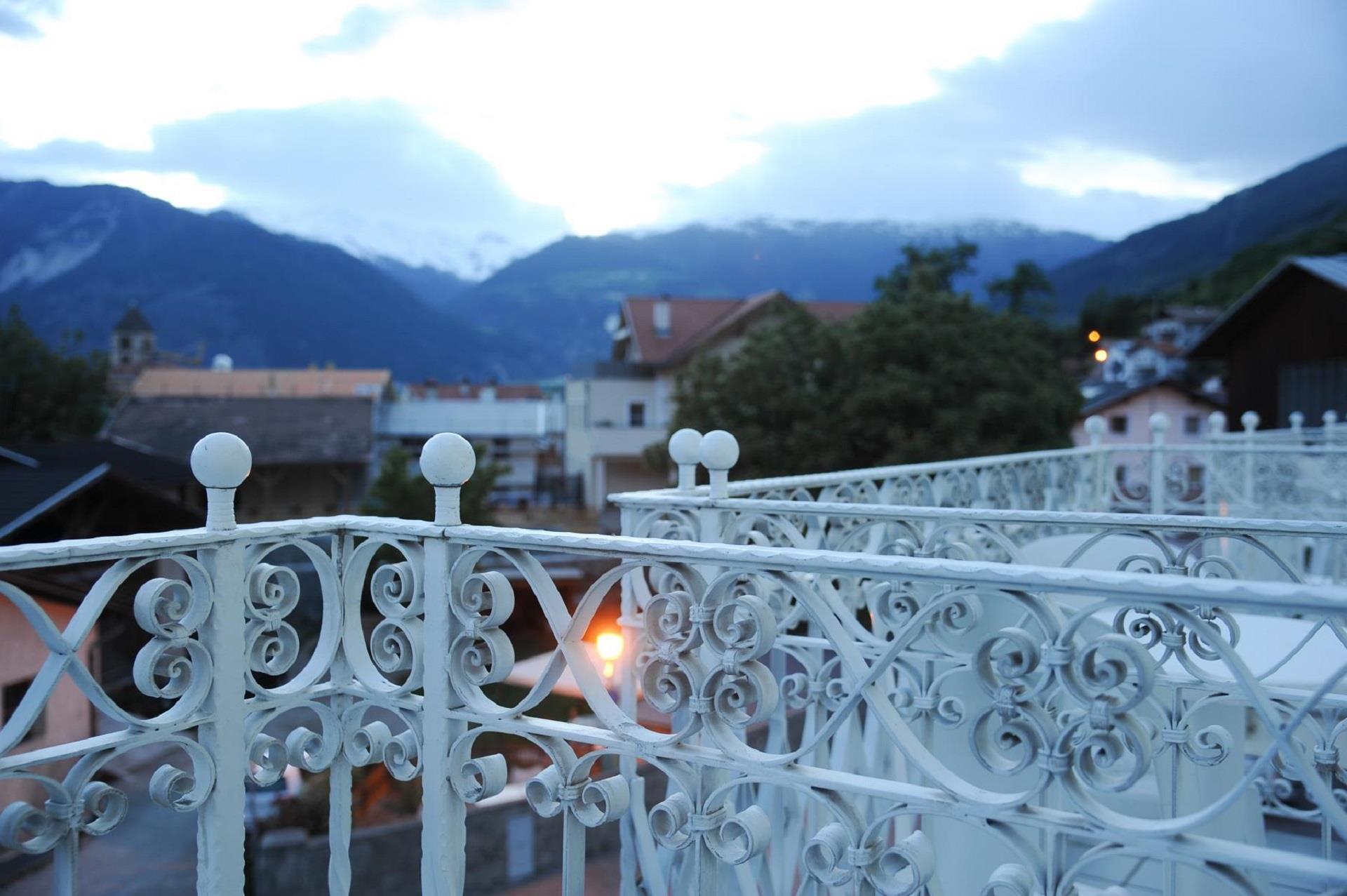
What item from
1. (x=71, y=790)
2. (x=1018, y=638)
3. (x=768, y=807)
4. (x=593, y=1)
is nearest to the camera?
(x=1018, y=638)

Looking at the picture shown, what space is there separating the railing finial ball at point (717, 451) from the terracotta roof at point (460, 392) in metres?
44.3

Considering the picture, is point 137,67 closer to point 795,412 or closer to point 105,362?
point 795,412

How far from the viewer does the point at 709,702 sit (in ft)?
5.22

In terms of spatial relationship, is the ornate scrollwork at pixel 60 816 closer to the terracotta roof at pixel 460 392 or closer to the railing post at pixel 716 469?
the railing post at pixel 716 469

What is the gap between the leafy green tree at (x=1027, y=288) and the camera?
4759cm

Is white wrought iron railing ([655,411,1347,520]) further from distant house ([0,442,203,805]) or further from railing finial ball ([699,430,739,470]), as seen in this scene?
distant house ([0,442,203,805])

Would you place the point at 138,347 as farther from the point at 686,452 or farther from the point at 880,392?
the point at 686,452

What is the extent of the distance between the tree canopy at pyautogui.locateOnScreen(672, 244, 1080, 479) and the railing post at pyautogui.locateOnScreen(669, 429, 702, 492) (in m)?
13.4

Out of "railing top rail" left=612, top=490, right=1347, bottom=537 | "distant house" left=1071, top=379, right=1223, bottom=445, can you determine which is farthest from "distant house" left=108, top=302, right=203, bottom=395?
"railing top rail" left=612, top=490, right=1347, bottom=537

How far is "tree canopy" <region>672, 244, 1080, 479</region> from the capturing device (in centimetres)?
1666

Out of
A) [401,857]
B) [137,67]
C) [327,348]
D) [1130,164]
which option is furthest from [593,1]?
[327,348]

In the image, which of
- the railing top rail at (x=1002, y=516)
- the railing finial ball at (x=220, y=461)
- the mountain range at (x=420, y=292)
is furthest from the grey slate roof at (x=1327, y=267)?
the mountain range at (x=420, y=292)

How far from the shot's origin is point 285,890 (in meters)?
8.44

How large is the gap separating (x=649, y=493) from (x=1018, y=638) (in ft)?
6.15
